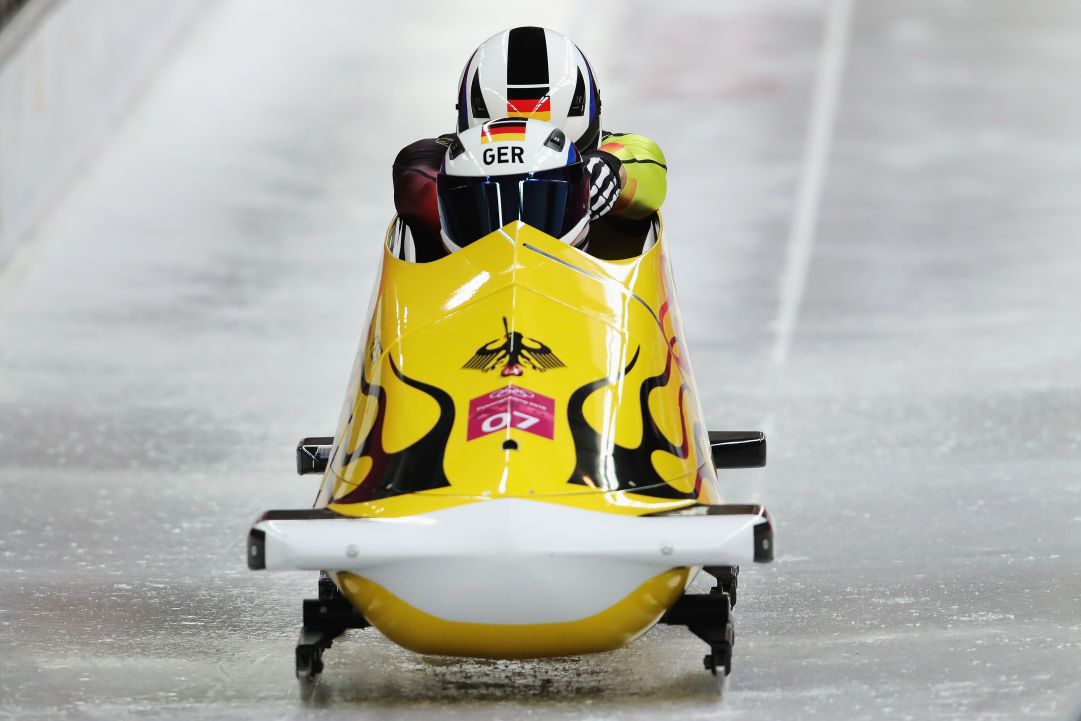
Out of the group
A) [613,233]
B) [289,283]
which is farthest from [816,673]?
[289,283]

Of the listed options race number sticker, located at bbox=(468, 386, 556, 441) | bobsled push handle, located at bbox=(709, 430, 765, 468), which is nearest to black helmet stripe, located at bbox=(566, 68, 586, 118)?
bobsled push handle, located at bbox=(709, 430, 765, 468)

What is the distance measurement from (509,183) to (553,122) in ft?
2.44

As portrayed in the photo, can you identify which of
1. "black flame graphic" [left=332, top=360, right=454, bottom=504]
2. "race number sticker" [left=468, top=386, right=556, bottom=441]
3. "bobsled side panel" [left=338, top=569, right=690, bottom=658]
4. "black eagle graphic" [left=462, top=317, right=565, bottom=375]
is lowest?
"bobsled side panel" [left=338, top=569, right=690, bottom=658]

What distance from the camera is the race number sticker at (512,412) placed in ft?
13.7

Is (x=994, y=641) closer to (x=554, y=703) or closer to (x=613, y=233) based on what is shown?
(x=554, y=703)

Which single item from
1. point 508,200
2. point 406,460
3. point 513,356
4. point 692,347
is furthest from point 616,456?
point 692,347

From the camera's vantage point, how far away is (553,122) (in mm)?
5371

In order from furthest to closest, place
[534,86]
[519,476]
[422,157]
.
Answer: [534,86] < [422,157] < [519,476]

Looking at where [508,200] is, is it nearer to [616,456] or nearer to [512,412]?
[512,412]

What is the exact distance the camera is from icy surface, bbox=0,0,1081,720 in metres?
4.39

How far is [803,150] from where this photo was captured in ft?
34.9

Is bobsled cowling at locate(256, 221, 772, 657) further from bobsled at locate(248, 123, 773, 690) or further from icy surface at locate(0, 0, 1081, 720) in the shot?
icy surface at locate(0, 0, 1081, 720)

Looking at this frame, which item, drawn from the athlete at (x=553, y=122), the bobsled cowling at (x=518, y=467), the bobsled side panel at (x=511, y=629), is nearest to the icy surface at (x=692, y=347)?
the bobsled side panel at (x=511, y=629)

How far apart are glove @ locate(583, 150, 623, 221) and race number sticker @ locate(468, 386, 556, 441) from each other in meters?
0.85
